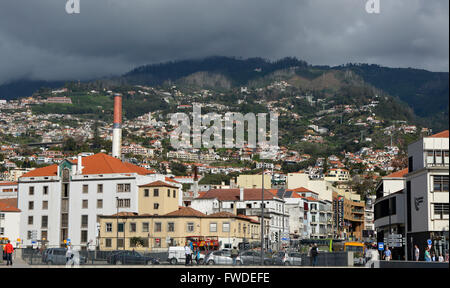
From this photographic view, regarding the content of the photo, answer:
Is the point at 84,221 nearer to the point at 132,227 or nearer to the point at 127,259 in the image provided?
the point at 132,227

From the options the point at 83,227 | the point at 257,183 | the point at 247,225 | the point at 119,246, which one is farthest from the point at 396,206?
the point at 257,183

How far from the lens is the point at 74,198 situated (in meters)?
118

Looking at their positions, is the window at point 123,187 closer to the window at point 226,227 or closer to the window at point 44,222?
the window at point 44,222

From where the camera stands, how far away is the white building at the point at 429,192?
7412cm

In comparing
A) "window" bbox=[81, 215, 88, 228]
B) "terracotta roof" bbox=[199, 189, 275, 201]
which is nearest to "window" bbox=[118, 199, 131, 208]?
"window" bbox=[81, 215, 88, 228]

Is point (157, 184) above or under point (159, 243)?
above

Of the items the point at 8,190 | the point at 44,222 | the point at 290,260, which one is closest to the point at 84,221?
the point at 44,222

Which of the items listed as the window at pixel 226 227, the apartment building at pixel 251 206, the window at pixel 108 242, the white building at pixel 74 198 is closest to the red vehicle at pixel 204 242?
the window at pixel 226 227

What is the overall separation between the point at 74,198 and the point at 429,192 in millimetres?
64682

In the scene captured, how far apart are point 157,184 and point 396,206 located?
42521mm

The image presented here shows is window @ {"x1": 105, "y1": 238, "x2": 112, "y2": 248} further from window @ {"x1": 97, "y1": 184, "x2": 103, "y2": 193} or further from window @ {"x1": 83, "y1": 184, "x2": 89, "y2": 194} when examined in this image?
window @ {"x1": 83, "y1": 184, "x2": 89, "y2": 194}
